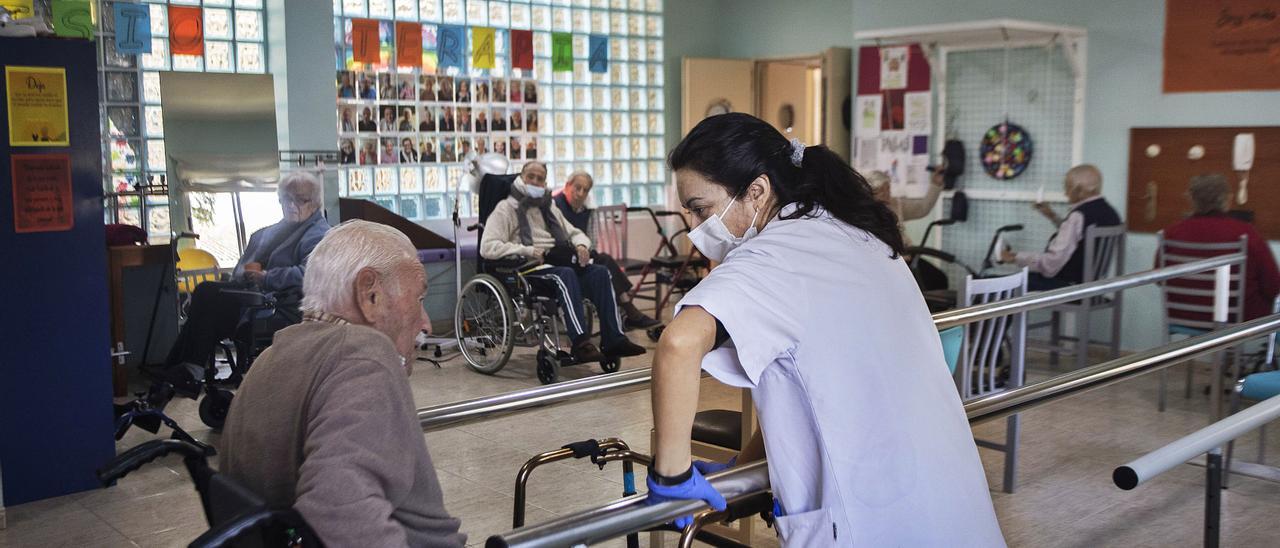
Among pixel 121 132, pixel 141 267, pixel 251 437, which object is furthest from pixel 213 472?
pixel 121 132

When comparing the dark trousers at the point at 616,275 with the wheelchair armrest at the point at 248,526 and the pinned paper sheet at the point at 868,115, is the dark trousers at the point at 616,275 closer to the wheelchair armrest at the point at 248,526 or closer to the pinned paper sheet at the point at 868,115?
the pinned paper sheet at the point at 868,115

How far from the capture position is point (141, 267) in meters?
6.46

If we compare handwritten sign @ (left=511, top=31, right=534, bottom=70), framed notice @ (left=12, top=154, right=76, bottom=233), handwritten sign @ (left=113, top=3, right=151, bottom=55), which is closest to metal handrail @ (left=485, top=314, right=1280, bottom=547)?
framed notice @ (left=12, top=154, right=76, bottom=233)

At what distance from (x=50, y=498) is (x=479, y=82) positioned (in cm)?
509

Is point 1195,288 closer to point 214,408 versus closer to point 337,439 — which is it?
point 214,408

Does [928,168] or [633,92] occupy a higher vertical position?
[633,92]

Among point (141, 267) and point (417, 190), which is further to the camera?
point (417, 190)

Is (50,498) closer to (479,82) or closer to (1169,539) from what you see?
(1169,539)

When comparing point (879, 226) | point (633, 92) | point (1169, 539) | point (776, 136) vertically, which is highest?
point (633, 92)

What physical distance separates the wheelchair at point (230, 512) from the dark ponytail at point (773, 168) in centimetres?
71

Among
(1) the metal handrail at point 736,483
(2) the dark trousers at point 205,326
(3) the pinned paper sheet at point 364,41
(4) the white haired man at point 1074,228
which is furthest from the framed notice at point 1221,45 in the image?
(2) the dark trousers at point 205,326

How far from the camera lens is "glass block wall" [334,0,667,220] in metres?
8.00

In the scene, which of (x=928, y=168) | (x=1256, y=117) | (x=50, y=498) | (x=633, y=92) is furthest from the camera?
(x=633, y=92)

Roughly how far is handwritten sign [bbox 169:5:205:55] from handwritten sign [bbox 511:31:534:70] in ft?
7.65
